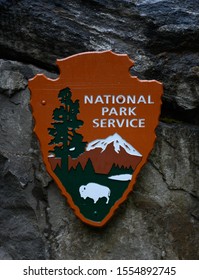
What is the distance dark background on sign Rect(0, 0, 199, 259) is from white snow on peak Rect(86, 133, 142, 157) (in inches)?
4.8

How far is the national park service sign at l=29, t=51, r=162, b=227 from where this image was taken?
2.16 meters

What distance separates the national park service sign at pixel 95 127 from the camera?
2.16 m

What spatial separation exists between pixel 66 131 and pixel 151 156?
34 centimetres

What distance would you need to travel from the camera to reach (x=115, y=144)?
217 cm

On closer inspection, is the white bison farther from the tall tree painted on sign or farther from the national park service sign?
the tall tree painted on sign

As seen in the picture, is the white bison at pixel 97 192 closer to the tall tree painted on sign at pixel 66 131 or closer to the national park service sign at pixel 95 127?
the national park service sign at pixel 95 127

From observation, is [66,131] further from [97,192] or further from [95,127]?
[97,192]

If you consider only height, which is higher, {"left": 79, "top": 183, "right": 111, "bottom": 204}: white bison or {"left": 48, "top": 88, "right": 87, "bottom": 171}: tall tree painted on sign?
{"left": 48, "top": 88, "right": 87, "bottom": 171}: tall tree painted on sign

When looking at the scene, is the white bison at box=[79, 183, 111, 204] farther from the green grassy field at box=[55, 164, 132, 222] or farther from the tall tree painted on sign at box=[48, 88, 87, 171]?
the tall tree painted on sign at box=[48, 88, 87, 171]

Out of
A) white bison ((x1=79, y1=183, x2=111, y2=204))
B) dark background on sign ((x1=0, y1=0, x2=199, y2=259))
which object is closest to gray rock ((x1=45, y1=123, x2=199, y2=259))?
dark background on sign ((x1=0, y1=0, x2=199, y2=259))

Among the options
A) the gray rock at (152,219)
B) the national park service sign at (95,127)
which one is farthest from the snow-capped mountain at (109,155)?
the gray rock at (152,219)

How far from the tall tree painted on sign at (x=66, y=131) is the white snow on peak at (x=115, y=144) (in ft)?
0.11

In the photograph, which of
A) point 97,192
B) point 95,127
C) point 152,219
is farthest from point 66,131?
point 152,219

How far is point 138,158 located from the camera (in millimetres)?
2162
